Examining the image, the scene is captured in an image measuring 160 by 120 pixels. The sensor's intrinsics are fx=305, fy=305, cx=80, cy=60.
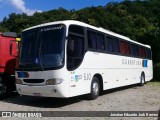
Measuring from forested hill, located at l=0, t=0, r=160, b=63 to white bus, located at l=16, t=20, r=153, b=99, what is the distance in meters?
25.9

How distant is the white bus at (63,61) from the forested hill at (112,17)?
25.9m

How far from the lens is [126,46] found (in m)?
17.5

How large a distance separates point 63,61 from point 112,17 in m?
40.3

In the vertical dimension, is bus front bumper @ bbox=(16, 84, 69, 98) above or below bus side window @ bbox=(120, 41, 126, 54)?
below

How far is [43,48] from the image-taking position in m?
11.0

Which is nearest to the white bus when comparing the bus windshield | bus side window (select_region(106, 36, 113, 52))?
the bus windshield

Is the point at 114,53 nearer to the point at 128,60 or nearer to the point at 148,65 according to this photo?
the point at 128,60

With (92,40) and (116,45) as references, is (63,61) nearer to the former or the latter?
(92,40)

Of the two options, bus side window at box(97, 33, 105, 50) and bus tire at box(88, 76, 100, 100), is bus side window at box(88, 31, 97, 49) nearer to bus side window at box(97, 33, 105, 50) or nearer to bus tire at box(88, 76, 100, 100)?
bus side window at box(97, 33, 105, 50)

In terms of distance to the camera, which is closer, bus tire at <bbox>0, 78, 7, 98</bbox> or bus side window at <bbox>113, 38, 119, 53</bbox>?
bus tire at <bbox>0, 78, 7, 98</bbox>

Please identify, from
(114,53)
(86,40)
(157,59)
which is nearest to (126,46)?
(114,53)

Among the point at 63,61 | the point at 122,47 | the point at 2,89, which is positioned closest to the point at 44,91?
the point at 63,61

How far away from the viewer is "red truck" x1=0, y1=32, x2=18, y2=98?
13266 millimetres

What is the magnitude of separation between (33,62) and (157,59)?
20.8 meters
